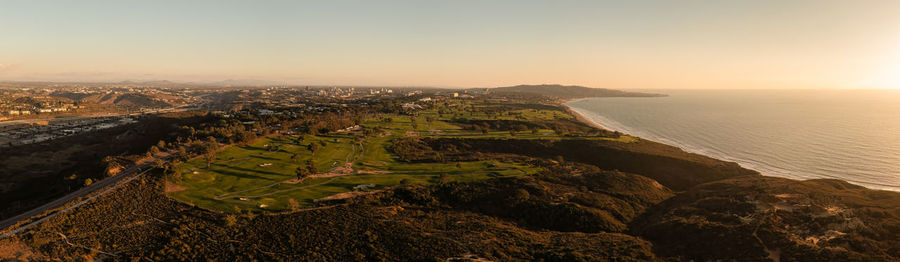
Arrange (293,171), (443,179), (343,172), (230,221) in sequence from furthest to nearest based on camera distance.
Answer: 1. (343,172)
2. (293,171)
3. (443,179)
4. (230,221)

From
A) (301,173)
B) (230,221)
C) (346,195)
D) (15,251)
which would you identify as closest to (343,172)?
(301,173)

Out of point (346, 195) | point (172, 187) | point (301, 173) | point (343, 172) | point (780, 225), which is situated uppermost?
point (780, 225)

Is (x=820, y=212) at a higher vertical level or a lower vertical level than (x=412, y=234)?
higher

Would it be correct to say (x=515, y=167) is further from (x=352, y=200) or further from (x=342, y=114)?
(x=342, y=114)

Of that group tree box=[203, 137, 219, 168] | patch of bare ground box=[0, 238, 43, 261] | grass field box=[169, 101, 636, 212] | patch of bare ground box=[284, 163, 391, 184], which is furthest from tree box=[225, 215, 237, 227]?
tree box=[203, 137, 219, 168]

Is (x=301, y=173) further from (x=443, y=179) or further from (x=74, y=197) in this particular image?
(x=74, y=197)

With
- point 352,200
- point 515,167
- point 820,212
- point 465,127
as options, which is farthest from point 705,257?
point 465,127

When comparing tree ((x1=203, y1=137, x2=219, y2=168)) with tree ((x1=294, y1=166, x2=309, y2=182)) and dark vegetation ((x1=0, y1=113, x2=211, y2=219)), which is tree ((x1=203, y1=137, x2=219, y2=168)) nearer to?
dark vegetation ((x1=0, y1=113, x2=211, y2=219))
